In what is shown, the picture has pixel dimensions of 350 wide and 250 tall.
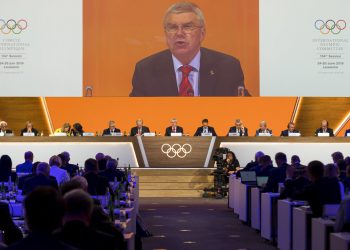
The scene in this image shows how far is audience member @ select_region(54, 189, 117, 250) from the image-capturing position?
3.78 metres

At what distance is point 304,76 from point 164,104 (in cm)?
398

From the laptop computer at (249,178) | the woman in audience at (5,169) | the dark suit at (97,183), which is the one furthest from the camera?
the laptop computer at (249,178)

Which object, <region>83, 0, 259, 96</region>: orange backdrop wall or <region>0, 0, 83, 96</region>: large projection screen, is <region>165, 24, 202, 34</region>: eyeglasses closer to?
<region>83, 0, 259, 96</region>: orange backdrop wall

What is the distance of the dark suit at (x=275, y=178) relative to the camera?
1094 centimetres

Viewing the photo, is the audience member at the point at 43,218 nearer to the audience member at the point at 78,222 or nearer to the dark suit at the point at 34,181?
the audience member at the point at 78,222

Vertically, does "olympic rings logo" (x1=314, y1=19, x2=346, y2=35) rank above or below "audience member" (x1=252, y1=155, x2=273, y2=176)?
above

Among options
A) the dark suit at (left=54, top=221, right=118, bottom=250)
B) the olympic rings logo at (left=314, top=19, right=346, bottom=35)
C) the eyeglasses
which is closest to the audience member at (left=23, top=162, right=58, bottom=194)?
the dark suit at (left=54, top=221, right=118, bottom=250)

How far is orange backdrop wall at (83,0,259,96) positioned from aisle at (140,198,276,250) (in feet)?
14.8

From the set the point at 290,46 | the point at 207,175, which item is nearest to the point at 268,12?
the point at 290,46

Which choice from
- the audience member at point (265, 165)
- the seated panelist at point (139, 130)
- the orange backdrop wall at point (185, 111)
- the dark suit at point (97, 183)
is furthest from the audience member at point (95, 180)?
the orange backdrop wall at point (185, 111)

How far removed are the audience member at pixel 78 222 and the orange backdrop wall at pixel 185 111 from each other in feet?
58.8

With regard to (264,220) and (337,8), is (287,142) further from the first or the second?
(264,220)

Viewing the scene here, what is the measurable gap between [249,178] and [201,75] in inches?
313

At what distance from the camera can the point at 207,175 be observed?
1834cm
